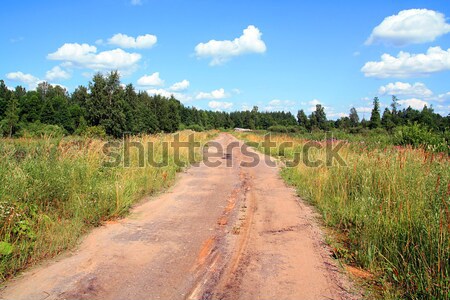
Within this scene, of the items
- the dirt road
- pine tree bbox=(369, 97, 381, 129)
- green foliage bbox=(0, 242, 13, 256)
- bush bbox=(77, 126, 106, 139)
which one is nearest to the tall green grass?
green foliage bbox=(0, 242, 13, 256)

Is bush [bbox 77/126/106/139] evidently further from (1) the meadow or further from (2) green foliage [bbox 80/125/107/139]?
(1) the meadow

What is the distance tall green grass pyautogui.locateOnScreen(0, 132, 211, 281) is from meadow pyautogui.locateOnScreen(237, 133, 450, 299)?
4208mm

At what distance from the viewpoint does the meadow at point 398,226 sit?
3.68 meters

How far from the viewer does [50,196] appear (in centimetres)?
597

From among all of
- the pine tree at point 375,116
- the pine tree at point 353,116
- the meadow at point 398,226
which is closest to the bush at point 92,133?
the meadow at point 398,226

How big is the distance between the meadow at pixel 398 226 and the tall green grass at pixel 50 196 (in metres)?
4.21

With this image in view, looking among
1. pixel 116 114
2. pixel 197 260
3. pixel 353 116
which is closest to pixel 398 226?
pixel 197 260

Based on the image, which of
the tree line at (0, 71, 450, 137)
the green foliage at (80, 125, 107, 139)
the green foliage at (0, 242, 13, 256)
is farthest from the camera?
the tree line at (0, 71, 450, 137)

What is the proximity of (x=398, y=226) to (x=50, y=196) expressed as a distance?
5799 millimetres

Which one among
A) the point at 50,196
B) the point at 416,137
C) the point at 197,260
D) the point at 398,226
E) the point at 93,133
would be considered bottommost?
the point at 197,260

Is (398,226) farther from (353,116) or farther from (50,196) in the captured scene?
(353,116)

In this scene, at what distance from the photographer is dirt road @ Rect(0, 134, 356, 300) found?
3.65 metres

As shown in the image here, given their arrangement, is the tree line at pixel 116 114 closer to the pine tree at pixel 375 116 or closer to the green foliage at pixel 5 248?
the pine tree at pixel 375 116

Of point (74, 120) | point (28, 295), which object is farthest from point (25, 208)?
point (74, 120)
